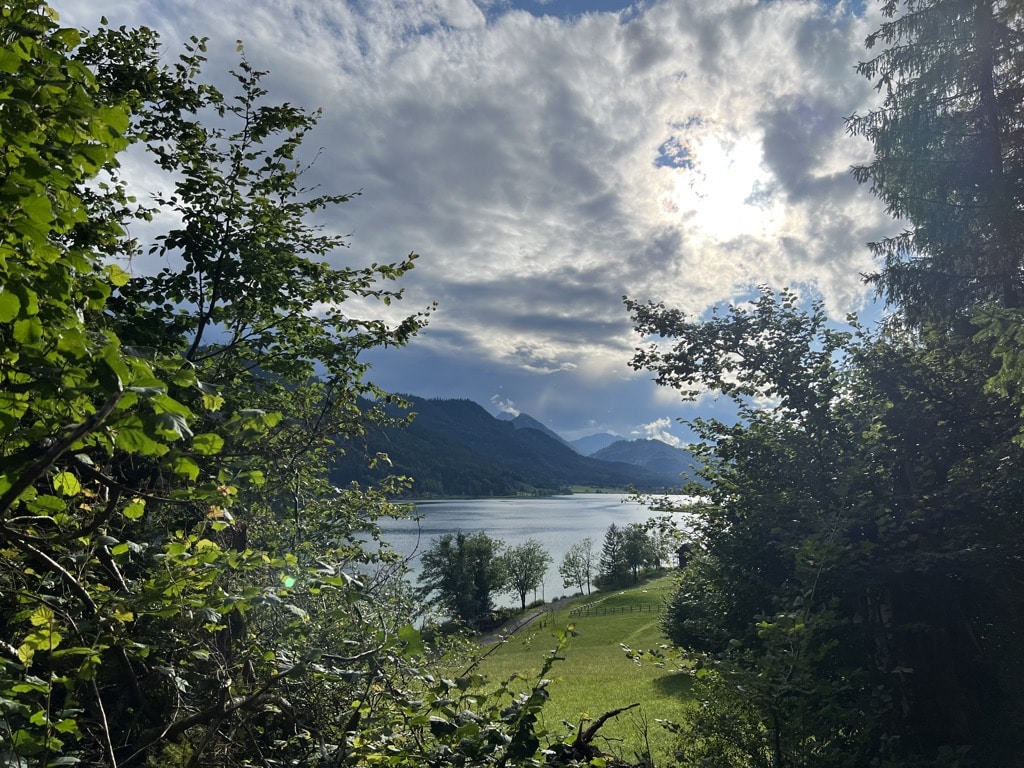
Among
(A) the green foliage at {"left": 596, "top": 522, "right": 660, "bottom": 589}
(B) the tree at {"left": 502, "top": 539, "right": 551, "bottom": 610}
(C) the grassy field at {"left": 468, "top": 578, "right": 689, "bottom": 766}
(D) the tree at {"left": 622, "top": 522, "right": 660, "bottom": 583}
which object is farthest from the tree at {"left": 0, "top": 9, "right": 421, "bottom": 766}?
(A) the green foliage at {"left": 596, "top": 522, "right": 660, "bottom": 589}

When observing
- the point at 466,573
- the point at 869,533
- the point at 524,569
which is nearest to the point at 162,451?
the point at 869,533

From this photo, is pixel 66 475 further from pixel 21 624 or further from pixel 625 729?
pixel 625 729

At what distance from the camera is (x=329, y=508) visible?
771cm

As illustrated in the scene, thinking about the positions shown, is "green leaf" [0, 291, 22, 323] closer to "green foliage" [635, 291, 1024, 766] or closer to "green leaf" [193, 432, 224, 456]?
"green leaf" [193, 432, 224, 456]

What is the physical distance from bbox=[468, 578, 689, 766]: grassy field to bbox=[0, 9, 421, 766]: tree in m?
1.41

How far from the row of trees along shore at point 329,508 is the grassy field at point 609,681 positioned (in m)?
1.19

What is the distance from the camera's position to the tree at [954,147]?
Answer: 10734 mm

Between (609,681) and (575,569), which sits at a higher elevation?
(609,681)

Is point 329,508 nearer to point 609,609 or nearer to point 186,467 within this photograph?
point 186,467

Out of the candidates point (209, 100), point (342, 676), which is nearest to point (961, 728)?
point (342, 676)

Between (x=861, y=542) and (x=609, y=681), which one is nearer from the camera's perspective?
(x=861, y=542)

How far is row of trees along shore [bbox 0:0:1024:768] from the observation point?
215 centimetres

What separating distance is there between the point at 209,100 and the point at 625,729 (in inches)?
478

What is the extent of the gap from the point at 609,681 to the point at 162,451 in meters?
23.0
